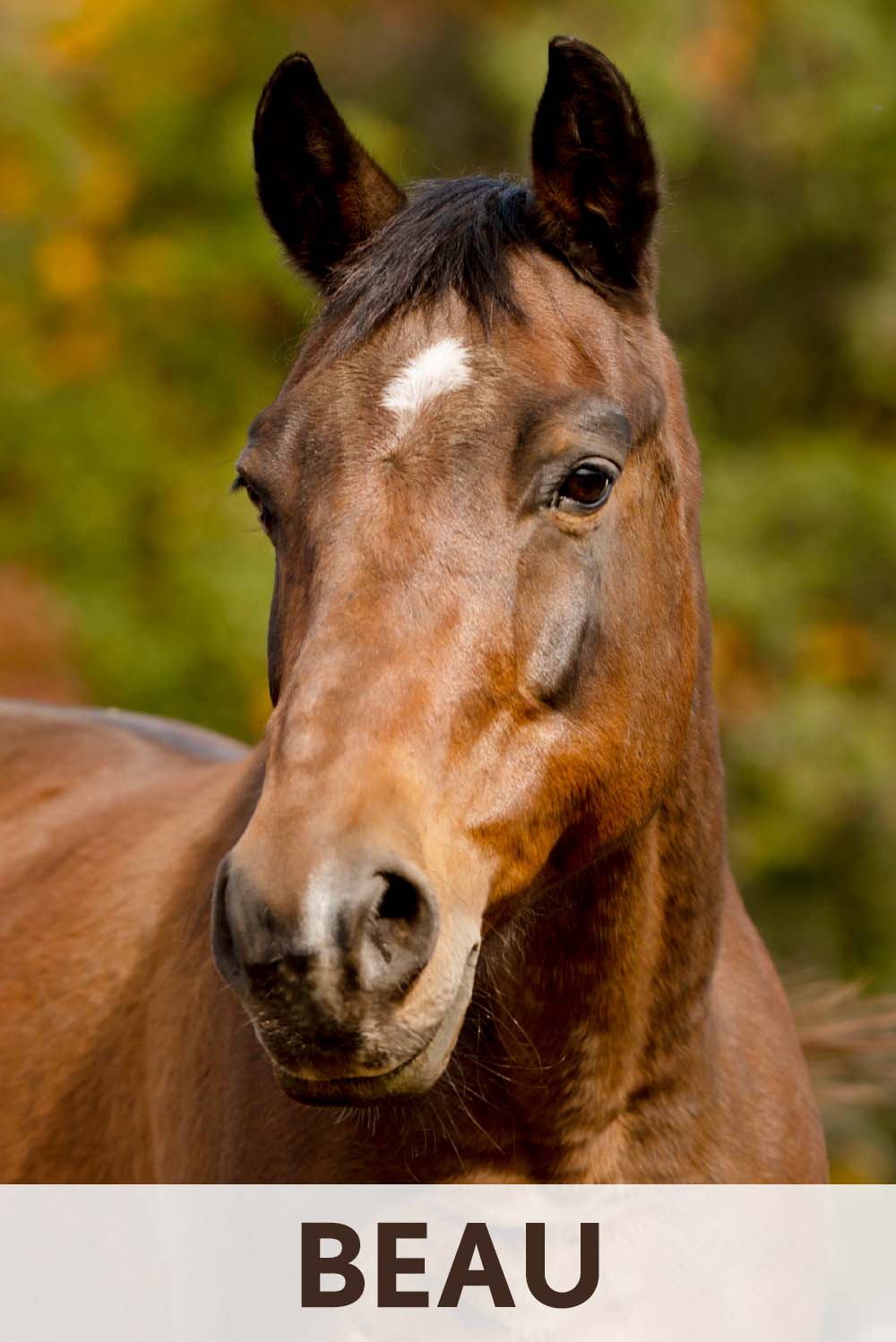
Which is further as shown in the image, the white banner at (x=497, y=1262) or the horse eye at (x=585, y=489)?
the white banner at (x=497, y=1262)

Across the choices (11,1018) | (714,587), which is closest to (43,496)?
(714,587)

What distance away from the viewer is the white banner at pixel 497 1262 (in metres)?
2.86

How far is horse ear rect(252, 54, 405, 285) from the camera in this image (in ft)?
10.2

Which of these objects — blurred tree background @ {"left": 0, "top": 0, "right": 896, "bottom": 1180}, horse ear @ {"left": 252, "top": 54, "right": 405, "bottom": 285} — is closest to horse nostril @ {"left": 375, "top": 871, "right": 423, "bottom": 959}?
horse ear @ {"left": 252, "top": 54, "right": 405, "bottom": 285}

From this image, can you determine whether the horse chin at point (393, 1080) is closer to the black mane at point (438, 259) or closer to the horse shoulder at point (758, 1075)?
the horse shoulder at point (758, 1075)

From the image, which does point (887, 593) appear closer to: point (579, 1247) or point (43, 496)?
point (43, 496)

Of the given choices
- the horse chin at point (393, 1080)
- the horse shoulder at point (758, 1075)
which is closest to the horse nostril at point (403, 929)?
the horse chin at point (393, 1080)

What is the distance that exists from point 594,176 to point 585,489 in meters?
0.65

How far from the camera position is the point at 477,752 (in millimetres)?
2543

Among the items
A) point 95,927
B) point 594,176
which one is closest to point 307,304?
point 95,927

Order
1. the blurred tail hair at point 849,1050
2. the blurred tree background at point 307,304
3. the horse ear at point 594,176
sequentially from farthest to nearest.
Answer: the blurred tree background at point 307,304, the blurred tail hair at point 849,1050, the horse ear at point 594,176

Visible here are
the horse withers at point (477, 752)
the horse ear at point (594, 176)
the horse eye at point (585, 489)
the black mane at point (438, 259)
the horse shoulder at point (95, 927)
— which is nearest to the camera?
the horse withers at point (477, 752)

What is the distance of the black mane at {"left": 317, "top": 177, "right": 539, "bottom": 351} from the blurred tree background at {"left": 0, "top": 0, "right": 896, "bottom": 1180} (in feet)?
32.4

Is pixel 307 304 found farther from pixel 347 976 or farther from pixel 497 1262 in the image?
pixel 347 976
